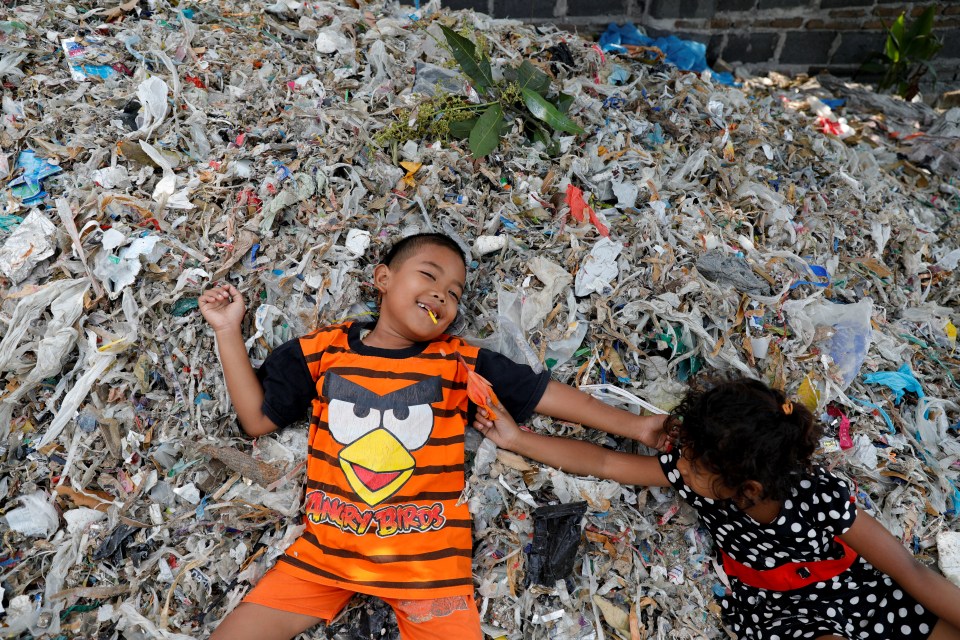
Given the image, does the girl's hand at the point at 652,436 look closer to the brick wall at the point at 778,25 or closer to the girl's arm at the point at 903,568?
the girl's arm at the point at 903,568

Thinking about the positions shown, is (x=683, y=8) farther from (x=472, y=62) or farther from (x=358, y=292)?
(x=358, y=292)

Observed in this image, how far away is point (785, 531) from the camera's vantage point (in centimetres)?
181

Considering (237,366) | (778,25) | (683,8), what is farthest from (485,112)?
(778,25)

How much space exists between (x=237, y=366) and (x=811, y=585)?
190cm

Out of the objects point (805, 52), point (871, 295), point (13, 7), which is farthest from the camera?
point (805, 52)

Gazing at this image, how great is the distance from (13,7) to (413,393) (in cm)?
258

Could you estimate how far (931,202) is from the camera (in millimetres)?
3334

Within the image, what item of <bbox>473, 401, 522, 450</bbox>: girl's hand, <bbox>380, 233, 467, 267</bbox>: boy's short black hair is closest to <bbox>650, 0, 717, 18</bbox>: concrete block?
<bbox>380, 233, 467, 267</bbox>: boy's short black hair

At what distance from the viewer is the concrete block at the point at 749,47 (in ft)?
14.3

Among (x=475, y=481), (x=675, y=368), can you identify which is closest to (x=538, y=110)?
(x=675, y=368)

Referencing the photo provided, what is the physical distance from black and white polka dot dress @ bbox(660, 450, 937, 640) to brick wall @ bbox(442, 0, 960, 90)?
3.31 meters

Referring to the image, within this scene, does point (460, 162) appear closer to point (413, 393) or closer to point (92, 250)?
point (413, 393)

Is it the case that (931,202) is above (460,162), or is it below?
below

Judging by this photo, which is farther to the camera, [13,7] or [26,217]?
[13,7]
